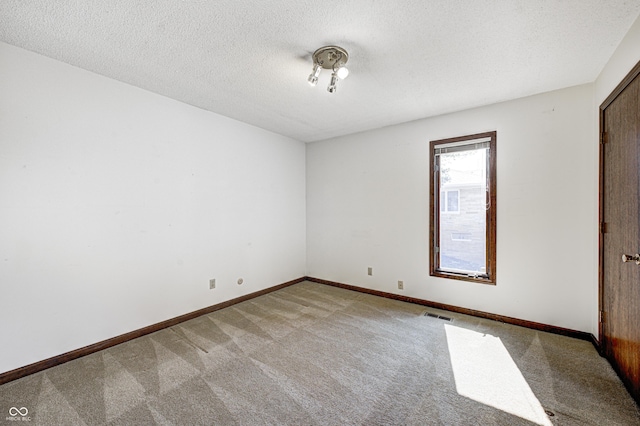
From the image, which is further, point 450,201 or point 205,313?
point 450,201

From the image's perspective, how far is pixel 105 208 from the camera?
248 cm

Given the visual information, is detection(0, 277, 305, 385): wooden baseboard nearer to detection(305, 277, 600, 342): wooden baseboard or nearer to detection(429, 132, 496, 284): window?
detection(305, 277, 600, 342): wooden baseboard

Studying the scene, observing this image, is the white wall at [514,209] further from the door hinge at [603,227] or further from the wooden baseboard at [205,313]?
the door hinge at [603,227]

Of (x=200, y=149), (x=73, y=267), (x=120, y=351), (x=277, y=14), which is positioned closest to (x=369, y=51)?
(x=277, y=14)

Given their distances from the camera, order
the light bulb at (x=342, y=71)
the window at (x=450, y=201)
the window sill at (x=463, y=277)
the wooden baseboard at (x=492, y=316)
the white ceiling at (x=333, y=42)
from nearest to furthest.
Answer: the white ceiling at (x=333, y=42)
the light bulb at (x=342, y=71)
the wooden baseboard at (x=492, y=316)
the window sill at (x=463, y=277)
the window at (x=450, y=201)

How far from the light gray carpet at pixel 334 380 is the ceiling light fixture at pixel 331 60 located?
92.2 inches

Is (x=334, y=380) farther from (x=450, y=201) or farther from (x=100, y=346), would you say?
(x=450, y=201)

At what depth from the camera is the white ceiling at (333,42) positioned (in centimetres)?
164

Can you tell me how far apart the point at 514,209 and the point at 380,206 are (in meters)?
1.60

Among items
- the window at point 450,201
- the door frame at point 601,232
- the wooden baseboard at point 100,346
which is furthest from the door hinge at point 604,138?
the wooden baseboard at point 100,346

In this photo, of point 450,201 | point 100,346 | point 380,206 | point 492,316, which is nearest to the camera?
point 100,346

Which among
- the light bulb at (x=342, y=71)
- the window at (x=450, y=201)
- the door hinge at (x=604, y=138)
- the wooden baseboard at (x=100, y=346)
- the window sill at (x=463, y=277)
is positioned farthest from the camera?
the window at (x=450, y=201)

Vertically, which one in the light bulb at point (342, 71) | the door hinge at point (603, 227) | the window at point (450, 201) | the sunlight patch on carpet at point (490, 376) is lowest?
the sunlight patch on carpet at point (490, 376)

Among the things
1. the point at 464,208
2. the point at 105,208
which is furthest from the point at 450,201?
the point at 105,208
